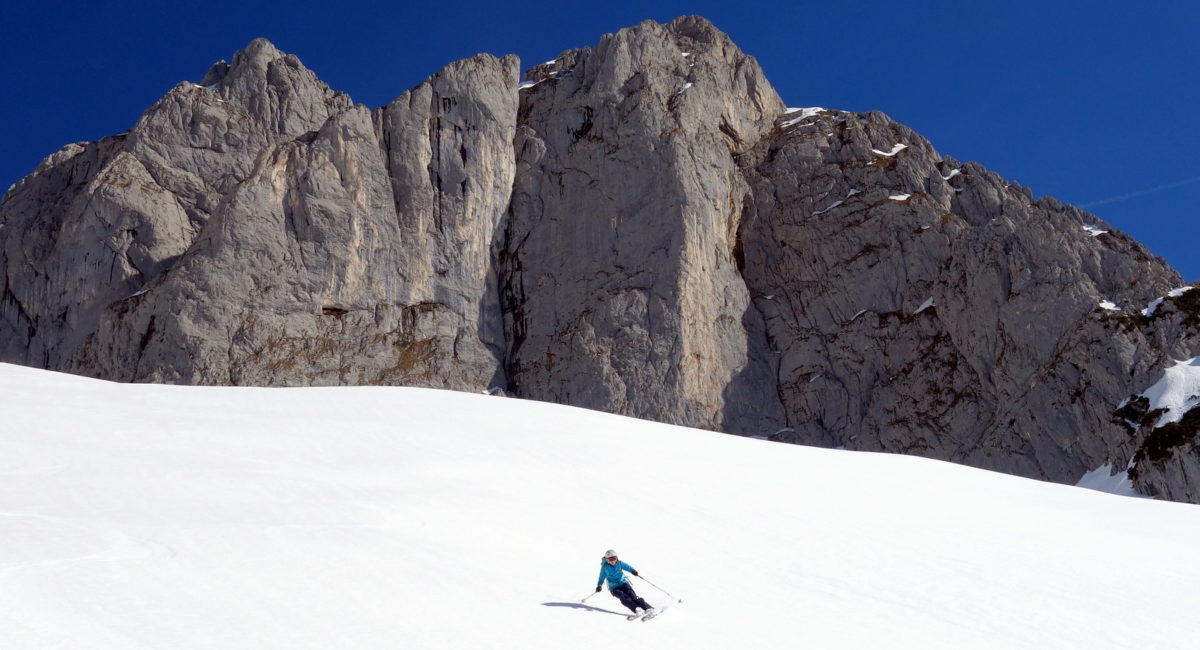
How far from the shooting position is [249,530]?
1413cm

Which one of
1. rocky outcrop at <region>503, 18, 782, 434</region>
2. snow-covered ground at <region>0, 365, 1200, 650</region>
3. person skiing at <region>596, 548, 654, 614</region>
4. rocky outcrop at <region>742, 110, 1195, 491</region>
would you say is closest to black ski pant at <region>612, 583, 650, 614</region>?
person skiing at <region>596, 548, 654, 614</region>

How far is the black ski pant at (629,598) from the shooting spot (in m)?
12.2

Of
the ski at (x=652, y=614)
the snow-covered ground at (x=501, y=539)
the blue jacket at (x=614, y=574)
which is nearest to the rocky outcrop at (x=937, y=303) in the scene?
the snow-covered ground at (x=501, y=539)

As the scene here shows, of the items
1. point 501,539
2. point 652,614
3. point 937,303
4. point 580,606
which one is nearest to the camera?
point 652,614

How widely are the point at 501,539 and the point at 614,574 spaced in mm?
3161

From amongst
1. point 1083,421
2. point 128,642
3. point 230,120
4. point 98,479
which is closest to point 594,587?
point 128,642

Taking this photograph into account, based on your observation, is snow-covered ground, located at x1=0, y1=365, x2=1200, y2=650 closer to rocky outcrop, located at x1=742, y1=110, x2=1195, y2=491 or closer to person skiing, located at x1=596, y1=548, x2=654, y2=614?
person skiing, located at x1=596, y1=548, x2=654, y2=614

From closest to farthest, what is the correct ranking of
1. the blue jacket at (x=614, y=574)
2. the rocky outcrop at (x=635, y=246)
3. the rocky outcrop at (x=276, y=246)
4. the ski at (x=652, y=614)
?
1. the ski at (x=652, y=614)
2. the blue jacket at (x=614, y=574)
3. the rocky outcrop at (x=276, y=246)
4. the rocky outcrop at (x=635, y=246)

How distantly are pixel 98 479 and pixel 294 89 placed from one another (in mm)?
73175

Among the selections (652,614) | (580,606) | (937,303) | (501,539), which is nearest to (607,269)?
(937,303)

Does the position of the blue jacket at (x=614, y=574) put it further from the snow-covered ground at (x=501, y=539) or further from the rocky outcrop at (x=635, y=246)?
the rocky outcrop at (x=635, y=246)

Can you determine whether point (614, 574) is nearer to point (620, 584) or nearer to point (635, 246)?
point (620, 584)

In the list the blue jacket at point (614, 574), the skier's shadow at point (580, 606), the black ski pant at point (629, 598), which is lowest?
the skier's shadow at point (580, 606)

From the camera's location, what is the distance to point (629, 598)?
12.2 m
